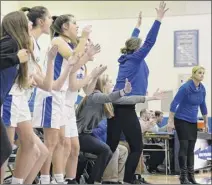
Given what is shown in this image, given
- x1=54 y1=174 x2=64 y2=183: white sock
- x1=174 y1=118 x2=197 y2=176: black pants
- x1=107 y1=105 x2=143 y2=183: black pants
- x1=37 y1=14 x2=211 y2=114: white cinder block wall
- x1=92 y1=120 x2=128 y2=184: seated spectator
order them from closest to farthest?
x1=54 y1=174 x2=64 y2=183: white sock < x1=107 y1=105 x2=143 y2=183: black pants < x1=92 y1=120 x2=128 y2=184: seated spectator < x1=174 y1=118 x2=197 y2=176: black pants < x1=37 y1=14 x2=211 y2=114: white cinder block wall

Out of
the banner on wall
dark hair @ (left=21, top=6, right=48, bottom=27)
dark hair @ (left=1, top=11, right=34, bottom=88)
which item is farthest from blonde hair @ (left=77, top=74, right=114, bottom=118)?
the banner on wall

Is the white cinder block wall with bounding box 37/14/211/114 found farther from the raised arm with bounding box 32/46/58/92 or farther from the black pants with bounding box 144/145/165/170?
the raised arm with bounding box 32/46/58/92

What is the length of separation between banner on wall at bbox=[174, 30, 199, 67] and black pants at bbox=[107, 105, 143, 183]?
672 cm

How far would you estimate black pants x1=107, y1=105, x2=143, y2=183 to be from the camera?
14.9 feet

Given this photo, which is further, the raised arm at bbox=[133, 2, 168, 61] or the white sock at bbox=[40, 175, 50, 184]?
the raised arm at bbox=[133, 2, 168, 61]

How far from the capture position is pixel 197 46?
36.3 ft

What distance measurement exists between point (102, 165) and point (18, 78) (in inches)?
A: 77.4

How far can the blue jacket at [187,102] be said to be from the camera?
5.49 meters

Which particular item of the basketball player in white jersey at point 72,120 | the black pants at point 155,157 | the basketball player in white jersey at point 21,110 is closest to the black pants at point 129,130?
the basketball player in white jersey at point 72,120

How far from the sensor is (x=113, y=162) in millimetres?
5426

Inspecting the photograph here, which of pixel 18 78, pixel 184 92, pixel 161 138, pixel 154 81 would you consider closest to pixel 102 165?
pixel 184 92

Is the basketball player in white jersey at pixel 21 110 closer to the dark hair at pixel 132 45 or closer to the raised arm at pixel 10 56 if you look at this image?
the raised arm at pixel 10 56

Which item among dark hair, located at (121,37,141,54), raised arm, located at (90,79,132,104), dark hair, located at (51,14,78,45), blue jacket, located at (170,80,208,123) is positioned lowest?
blue jacket, located at (170,80,208,123)

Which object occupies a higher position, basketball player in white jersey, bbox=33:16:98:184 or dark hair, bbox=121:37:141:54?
dark hair, bbox=121:37:141:54
